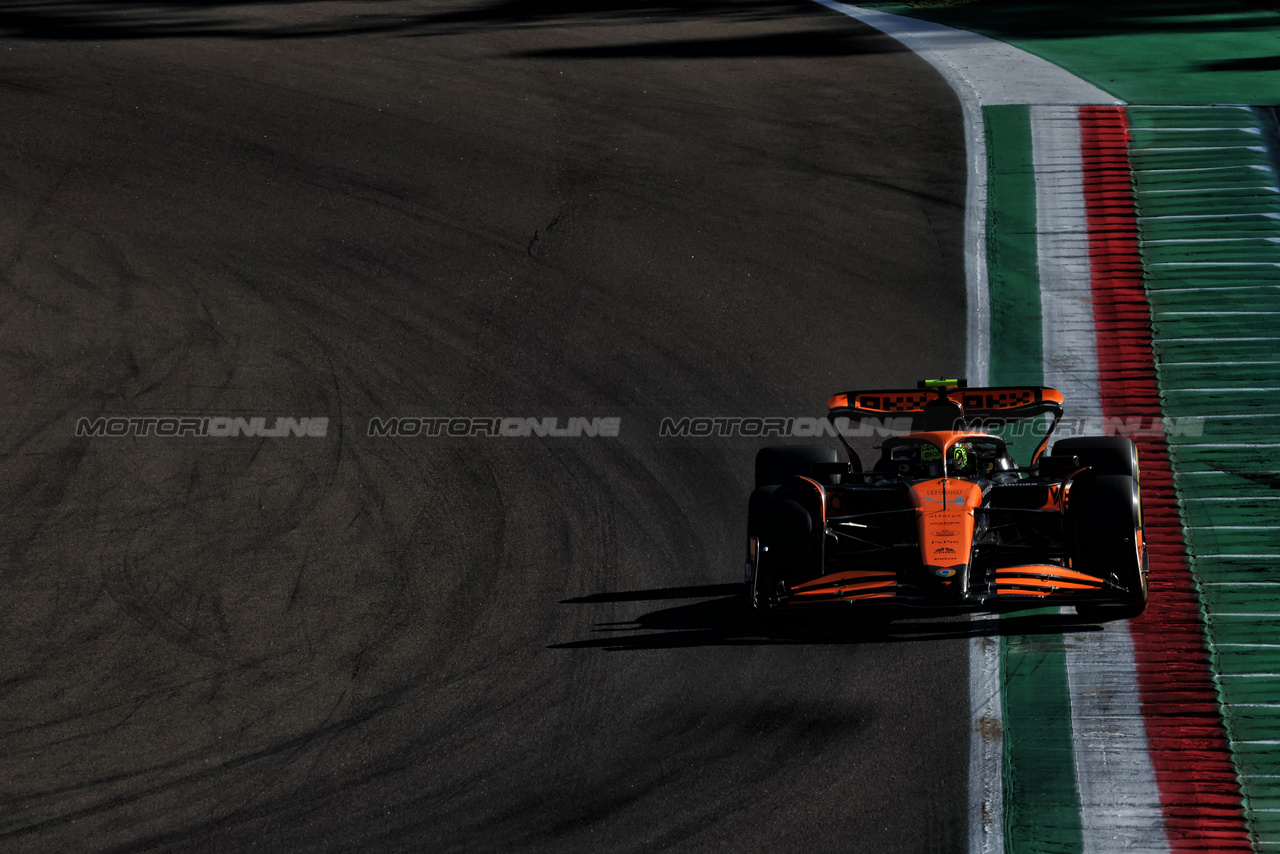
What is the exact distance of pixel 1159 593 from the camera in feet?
31.7

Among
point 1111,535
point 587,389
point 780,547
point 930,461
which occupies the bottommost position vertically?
point 780,547

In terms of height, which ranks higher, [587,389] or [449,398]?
[587,389]

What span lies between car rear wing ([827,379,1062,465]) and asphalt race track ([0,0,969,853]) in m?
1.52

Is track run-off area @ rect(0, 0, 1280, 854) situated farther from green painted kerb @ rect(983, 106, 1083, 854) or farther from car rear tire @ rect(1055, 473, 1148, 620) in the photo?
car rear tire @ rect(1055, 473, 1148, 620)

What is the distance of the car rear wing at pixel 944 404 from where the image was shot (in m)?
10.1

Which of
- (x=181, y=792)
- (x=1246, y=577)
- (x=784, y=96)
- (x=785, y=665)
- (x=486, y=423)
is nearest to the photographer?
(x=181, y=792)

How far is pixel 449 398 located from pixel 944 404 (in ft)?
16.2

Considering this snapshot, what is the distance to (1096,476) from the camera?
28.8ft

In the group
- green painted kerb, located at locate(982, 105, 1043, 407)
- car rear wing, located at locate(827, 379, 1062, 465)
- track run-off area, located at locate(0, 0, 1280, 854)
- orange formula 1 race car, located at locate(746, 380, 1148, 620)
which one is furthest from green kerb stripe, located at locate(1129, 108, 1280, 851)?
car rear wing, located at locate(827, 379, 1062, 465)

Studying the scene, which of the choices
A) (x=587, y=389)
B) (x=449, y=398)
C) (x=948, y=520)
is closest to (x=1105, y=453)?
(x=948, y=520)

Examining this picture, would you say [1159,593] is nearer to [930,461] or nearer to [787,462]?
[930,461]

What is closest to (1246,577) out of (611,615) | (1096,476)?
(1096,476)

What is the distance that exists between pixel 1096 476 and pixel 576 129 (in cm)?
1006

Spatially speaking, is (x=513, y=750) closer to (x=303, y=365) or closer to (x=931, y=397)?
(x=931, y=397)
